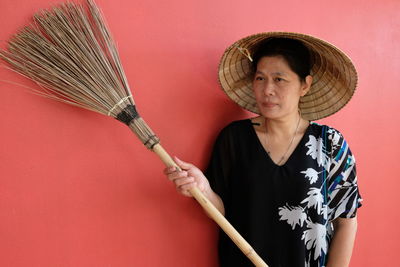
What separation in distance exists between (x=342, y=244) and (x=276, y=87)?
656mm

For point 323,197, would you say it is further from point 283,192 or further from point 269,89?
point 269,89

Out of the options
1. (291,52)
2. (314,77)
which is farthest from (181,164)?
(314,77)

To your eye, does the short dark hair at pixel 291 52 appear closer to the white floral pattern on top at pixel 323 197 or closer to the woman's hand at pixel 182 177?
the white floral pattern on top at pixel 323 197

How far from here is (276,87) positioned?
52.0 inches

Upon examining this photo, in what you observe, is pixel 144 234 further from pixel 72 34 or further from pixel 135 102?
pixel 72 34

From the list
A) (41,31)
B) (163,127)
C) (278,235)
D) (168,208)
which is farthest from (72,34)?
(278,235)

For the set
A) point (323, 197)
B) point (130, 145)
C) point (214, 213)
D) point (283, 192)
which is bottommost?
point (323, 197)

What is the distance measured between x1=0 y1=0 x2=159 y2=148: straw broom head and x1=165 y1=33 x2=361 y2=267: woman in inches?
12.7

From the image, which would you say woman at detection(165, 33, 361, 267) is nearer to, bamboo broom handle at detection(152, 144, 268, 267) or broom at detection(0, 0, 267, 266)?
bamboo broom handle at detection(152, 144, 268, 267)

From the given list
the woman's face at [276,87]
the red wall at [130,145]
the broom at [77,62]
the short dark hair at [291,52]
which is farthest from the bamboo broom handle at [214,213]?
the short dark hair at [291,52]

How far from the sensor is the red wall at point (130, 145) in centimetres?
101

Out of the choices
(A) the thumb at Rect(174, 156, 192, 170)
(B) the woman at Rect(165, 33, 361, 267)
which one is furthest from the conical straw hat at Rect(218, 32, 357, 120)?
(A) the thumb at Rect(174, 156, 192, 170)

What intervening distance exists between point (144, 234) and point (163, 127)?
0.36m

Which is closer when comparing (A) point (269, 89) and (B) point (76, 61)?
(B) point (76, 61)
